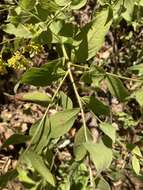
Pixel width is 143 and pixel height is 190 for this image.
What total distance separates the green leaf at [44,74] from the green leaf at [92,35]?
0.08 metres

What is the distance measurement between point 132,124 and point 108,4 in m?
1.65

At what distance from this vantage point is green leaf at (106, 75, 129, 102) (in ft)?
4.15

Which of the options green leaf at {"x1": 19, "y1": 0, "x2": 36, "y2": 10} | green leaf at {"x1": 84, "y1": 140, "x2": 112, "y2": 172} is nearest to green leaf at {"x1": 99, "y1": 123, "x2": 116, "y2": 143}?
green leaf at {"x1": 84, "y1": 140, "x2": 112, "y2": 172}

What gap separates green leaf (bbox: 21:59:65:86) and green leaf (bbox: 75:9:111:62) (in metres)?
0.08

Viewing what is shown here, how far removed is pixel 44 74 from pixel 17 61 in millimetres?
204

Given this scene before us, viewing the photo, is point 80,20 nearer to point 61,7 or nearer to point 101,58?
point 101,58

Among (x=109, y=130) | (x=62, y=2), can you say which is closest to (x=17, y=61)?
(x=62, y=2)

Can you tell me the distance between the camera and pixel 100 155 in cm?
113

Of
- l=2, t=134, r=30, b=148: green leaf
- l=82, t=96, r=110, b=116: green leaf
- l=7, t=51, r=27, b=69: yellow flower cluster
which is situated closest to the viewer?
l=2, t=134, r=30, b=148: green leaf

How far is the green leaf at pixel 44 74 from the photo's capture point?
4.00 feet

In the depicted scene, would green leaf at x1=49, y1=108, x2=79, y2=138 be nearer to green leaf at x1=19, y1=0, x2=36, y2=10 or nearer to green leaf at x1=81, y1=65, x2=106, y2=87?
green leaf at x1=81, y1=65, x2=106, y2=87

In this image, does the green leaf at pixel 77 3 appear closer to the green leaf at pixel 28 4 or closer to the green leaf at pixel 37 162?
the green leaf at pixel 28 4

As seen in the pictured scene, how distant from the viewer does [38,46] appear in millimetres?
1467

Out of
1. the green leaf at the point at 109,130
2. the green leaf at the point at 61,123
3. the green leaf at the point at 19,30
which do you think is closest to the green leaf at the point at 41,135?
the green leaf at the point at 61,123
